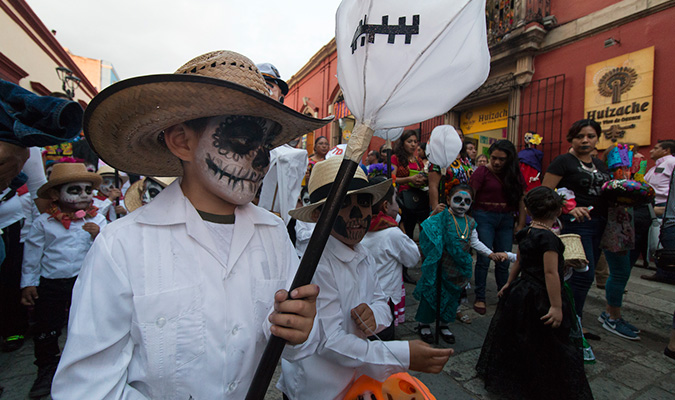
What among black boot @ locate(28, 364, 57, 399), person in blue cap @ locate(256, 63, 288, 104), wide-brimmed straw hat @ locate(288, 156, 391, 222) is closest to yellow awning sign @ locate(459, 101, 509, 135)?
person in blue cap @ locate(256, 63, 288, 104)

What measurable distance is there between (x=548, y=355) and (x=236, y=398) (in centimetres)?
230

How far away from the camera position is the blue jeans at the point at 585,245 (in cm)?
309

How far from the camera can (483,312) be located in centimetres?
386

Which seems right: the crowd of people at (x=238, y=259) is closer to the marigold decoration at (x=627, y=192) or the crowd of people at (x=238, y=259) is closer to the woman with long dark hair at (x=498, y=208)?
the marigold decoration at (x=627, y=192)

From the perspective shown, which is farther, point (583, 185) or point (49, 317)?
point (583, 185)

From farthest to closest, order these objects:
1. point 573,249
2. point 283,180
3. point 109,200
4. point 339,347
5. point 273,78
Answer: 1. point 109,200
2. point 283,180
3. point 273,78
4. point 573,249
5. point 339,347

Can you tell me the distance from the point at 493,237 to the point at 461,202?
801 mm

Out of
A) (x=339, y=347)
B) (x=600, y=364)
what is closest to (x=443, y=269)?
(x=600, y=364)

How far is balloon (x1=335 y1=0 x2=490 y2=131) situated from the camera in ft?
3.22

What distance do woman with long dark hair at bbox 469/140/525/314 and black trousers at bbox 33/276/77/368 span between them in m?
4.18

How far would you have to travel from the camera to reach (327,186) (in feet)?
6.15

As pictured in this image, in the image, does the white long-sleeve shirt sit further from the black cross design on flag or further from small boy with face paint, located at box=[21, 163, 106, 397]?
small boy with face paint, located at box=[21, 163, 106, 397]

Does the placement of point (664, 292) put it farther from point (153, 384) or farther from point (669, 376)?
point (153, 384)

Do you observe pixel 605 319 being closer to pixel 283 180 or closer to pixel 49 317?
pixel 283 180
